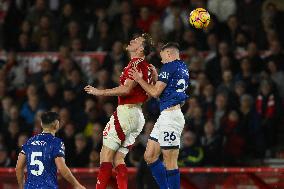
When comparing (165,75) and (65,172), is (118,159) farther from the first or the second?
(65,172)

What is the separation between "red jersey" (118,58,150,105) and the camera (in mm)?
12188

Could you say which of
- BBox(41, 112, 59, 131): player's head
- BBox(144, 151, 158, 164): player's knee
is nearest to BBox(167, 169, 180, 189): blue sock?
BBox(144, 151, 158, 164): player's knee

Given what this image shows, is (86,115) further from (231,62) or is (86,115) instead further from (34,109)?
(231,62)

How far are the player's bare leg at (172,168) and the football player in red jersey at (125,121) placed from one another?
0.55 meters

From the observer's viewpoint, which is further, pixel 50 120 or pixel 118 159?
pixel 118 159

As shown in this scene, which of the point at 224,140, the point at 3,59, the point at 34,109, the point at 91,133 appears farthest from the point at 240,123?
the point at 3,59

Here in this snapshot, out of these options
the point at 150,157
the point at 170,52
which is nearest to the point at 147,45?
the point at 170,52

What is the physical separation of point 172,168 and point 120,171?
0.66 metres

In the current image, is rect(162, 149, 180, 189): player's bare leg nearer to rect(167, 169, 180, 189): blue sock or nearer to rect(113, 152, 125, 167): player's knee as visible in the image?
rect(167, 169, 180, 189): blue sock

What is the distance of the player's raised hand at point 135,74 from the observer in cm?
1198

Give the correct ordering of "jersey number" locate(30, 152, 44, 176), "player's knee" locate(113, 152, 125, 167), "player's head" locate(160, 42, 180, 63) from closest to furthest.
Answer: "jersey number" locate(30, 152, 44, 176), "player's head" locate(160, 42, 180, 63), "player's knee" locate(113, 152, 125, 167)

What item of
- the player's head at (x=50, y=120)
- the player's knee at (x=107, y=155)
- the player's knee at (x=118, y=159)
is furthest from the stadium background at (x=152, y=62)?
the player's head at (x=50, y=120)

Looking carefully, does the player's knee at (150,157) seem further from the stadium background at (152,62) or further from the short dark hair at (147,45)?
the stadium background at (152,62)

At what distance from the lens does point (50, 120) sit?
10.9 metres
